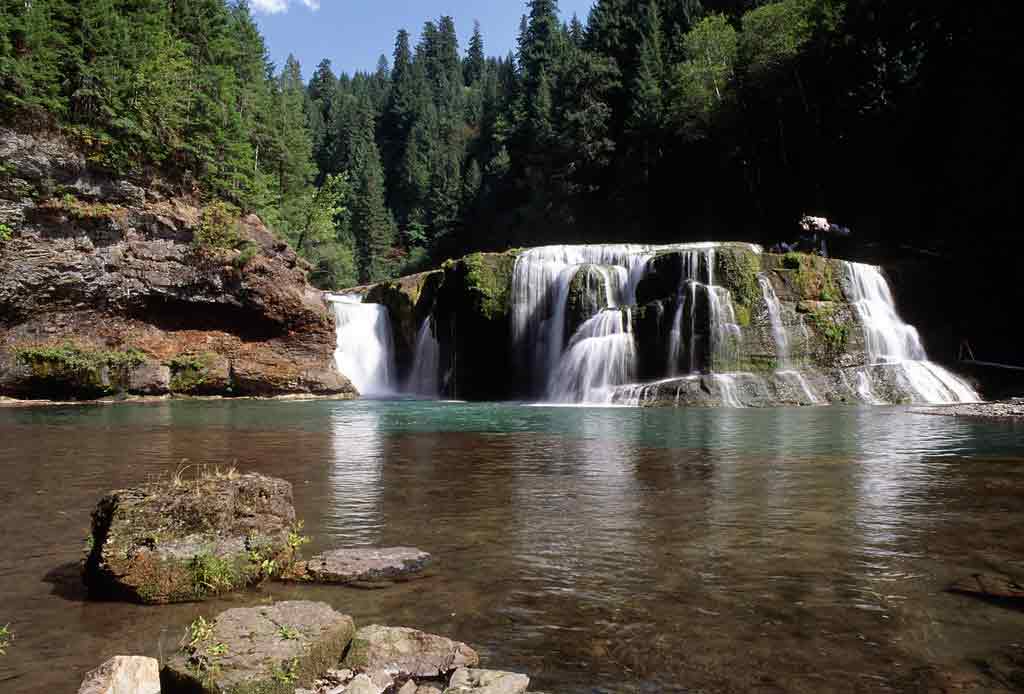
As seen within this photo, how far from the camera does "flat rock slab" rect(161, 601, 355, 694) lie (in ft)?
9.28

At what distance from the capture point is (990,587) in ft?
14.3

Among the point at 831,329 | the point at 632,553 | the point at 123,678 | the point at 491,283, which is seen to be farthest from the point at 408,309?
the point at 123,678

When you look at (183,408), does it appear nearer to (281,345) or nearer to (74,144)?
(281,345)

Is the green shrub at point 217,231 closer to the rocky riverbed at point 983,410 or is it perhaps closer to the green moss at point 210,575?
the rocky riverbed at point 983,410

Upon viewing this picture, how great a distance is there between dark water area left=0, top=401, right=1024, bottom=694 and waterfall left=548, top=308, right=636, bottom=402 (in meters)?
11.6

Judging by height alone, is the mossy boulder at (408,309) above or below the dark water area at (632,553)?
above

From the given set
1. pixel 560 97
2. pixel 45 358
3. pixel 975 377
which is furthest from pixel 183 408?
pixel 560 97

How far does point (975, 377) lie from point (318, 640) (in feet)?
81.3

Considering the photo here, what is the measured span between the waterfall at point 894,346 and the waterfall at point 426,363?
1695 centimetres

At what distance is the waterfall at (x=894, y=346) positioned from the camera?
21.6 metres

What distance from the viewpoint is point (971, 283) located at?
25.8m

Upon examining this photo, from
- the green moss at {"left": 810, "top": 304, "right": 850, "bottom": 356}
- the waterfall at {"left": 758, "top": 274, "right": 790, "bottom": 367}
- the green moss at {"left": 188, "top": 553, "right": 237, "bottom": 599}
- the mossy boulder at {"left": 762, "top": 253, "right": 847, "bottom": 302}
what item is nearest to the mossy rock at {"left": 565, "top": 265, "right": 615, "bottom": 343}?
the waterfall at {"left": 758, "top": 274, "right": 790, "bottom": 367}

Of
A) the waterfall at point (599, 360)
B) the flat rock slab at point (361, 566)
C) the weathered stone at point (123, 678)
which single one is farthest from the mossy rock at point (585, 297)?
the weathered stone at point (123, 678)

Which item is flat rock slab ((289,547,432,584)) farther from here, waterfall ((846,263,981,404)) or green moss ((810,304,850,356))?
green moss ((810,304,850,356))
